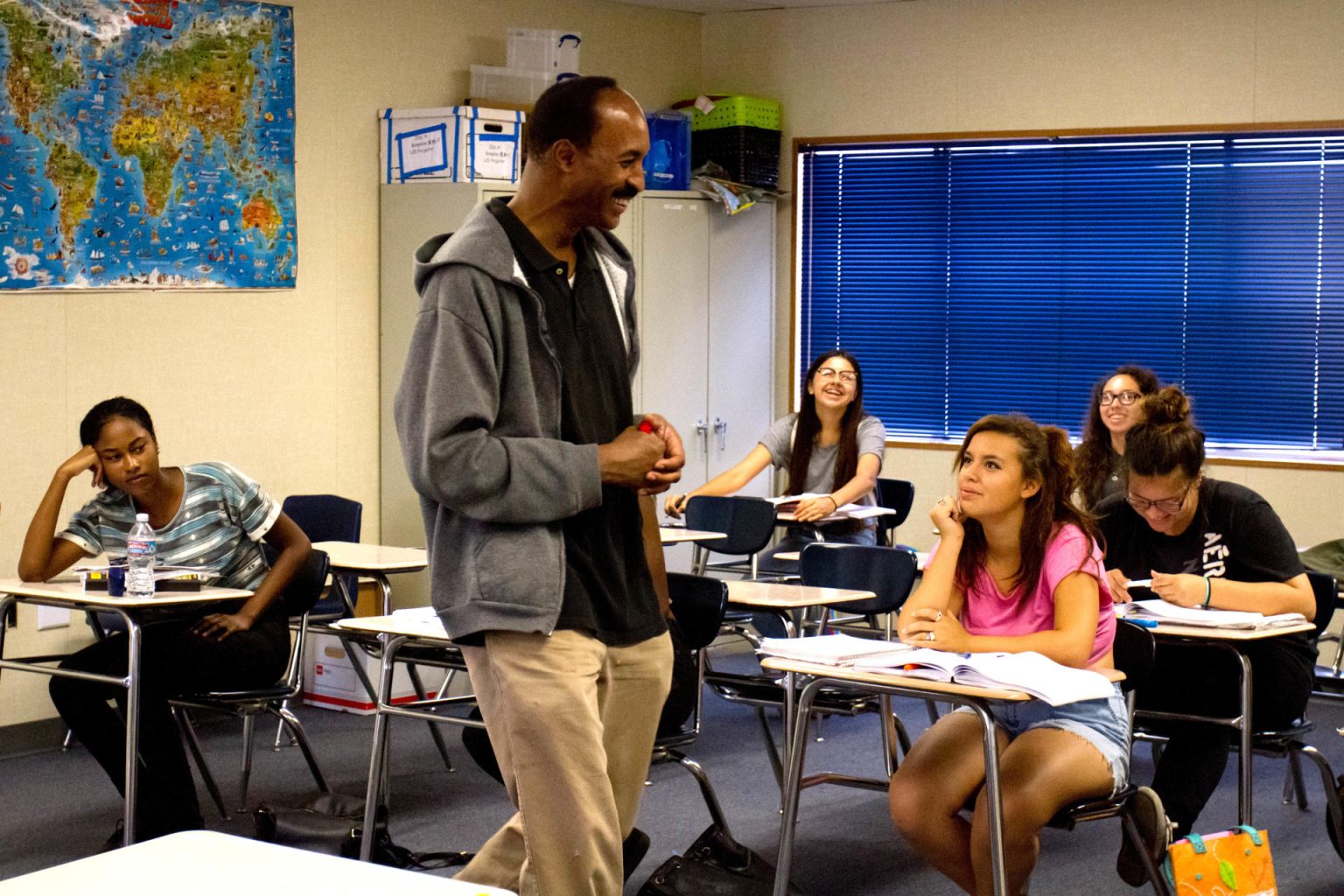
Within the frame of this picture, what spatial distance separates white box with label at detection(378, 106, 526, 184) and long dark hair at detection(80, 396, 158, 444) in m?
2.13

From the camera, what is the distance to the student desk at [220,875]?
1.44m

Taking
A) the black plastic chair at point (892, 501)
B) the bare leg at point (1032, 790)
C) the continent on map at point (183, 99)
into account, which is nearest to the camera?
the bare leg at point (1032, 790)

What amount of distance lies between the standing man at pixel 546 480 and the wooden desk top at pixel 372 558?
8.33ft

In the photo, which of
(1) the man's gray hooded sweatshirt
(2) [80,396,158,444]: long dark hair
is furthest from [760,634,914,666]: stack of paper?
(2) [80,396,158,444]: long dark hair

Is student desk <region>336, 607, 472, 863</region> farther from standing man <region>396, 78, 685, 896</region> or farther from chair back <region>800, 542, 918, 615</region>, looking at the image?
standing man <region>396, 78, 685, 896</region>

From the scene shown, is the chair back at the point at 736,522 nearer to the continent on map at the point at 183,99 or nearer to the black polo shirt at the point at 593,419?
the continent on map at the point at 183,99

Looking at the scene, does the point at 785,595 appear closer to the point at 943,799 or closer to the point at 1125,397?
the point at 943,799

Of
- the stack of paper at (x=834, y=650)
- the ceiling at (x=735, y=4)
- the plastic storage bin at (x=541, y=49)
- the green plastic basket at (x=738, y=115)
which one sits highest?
the ceiling at (x=735, y=4)

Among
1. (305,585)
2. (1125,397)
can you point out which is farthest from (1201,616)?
(305,585)

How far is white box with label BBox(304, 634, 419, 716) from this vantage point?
5.90 meters

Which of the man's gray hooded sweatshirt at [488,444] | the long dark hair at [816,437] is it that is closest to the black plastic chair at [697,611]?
the man's gray hooded sweatshirt at [488,444]

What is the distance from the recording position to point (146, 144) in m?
5.68

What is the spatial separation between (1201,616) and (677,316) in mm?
3683

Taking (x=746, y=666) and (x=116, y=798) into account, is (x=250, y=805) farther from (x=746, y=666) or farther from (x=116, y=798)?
(x=746, y=666)
